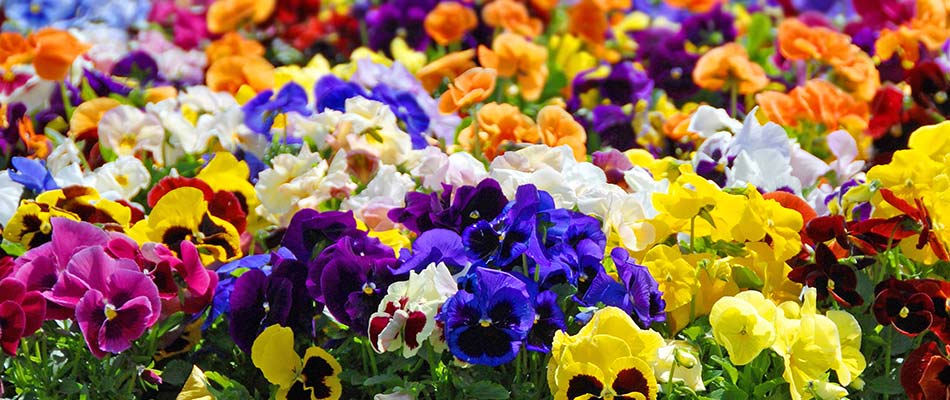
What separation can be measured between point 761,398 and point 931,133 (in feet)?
2.02

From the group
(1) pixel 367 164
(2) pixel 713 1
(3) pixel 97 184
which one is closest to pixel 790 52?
(2) pixel 713 1

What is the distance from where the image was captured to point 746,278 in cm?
213

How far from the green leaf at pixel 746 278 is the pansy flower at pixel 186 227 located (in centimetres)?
88

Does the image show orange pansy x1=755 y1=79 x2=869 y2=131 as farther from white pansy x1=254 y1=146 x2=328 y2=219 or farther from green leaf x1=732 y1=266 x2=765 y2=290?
white pansy x1=254 y1=146 x2=328 y2=219

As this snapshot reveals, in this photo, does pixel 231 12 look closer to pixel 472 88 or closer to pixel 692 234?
pixel 472 88

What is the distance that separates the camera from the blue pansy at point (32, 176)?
2.46 m

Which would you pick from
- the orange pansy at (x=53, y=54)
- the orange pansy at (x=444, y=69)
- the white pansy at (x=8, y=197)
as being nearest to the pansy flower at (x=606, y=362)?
the white pansy at (x=8, y=197)

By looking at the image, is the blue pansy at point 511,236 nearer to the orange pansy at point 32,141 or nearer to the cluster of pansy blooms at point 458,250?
the cluster of pansy blooms at point 458,250

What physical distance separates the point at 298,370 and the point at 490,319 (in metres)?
0.35

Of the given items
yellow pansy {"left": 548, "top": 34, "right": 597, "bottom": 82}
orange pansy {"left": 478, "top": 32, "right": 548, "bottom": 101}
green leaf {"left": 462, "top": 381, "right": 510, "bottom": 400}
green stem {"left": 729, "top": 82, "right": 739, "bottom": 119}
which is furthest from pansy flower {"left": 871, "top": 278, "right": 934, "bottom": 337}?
yellow pansy {"left": 548, "top": 34, "right": 597, "bottom": 82}

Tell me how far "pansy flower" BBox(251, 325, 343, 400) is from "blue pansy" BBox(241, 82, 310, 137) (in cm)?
91

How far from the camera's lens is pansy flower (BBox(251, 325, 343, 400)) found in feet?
6.59

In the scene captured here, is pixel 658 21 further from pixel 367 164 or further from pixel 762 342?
pixel 762 342

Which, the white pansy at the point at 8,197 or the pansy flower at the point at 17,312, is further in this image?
the white pansy at the point at 8,197
